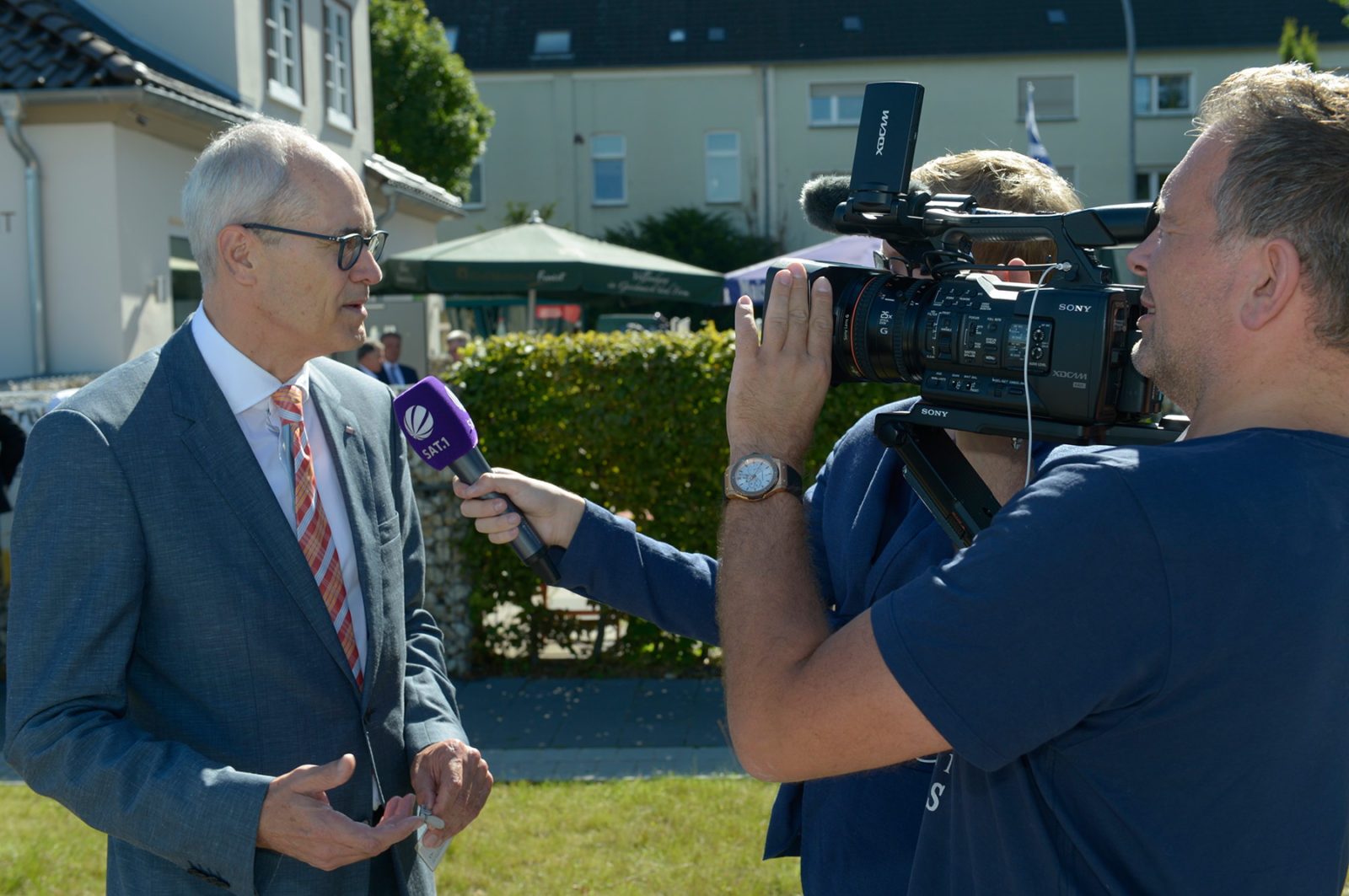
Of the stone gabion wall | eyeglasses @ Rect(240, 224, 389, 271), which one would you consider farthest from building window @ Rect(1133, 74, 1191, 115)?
eyeglasses @ Rect(240, 224, 389, 271)

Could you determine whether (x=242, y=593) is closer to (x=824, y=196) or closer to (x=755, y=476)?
(x=755, y=476)

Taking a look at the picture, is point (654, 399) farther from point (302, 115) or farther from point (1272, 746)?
point (302, 115)

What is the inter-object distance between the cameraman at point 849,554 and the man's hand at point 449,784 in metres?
0.42

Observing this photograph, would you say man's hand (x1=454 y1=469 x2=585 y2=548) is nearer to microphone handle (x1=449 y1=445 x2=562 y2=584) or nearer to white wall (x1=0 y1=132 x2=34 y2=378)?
microphone handle (x1=449 y1=445 x2=562 y2=584)

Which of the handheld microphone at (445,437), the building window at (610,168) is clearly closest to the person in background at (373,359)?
the handheld microphone at (445,437)

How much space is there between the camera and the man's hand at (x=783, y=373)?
165cm

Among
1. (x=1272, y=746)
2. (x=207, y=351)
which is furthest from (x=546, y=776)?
(x=1272, y=746)

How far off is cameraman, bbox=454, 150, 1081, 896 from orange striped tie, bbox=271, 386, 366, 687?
28cm

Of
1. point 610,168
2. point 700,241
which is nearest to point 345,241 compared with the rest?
point 700,241

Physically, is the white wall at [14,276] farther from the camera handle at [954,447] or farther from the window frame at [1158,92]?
the window frame at [1158,92]

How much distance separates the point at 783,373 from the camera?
1.66 meters

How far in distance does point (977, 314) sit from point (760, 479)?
15.1 inches

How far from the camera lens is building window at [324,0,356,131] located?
14.7m

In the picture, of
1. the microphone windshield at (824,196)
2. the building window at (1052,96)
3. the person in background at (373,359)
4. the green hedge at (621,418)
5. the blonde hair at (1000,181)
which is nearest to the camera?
the blonde hair at (1000,181)
